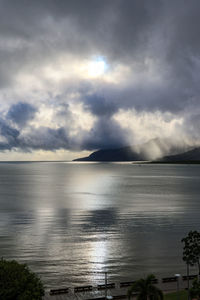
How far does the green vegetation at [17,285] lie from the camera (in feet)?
126

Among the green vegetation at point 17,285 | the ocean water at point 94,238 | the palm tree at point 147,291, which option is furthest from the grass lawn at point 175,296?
the green vegetation at point 17,285

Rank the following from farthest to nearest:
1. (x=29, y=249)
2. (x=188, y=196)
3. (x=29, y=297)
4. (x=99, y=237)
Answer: (x=188, y=196) → (x=99, y=237) → (x=29, y=249) → (x=29, y=297)

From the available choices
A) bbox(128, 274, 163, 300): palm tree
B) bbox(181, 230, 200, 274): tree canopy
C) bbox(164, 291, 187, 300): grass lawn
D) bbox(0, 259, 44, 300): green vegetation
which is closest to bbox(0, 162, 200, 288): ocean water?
bbox(164, 291, 187, 300): grass lawn

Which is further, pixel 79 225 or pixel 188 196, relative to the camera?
pixel 188 196

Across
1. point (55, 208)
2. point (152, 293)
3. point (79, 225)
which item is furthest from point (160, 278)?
point (55, 208)

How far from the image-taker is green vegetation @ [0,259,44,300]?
3850 centimetres

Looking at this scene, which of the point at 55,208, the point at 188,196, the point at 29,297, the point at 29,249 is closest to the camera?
the point at 29,297

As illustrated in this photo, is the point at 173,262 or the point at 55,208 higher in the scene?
the point at 55,208

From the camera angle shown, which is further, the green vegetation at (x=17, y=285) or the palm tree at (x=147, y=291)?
the palm tree at (x=147, y=291)

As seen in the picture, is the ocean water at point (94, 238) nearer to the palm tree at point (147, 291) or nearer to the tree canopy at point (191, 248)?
the tree canopy at point (191, 248)

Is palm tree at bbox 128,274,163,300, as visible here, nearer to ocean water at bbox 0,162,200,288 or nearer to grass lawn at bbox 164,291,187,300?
grass lawn at bbox 164,291,187,300

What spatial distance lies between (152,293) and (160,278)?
21.8 meters

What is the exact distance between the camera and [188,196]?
19000 centimetres

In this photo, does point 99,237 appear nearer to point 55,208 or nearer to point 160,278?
point 160,278
